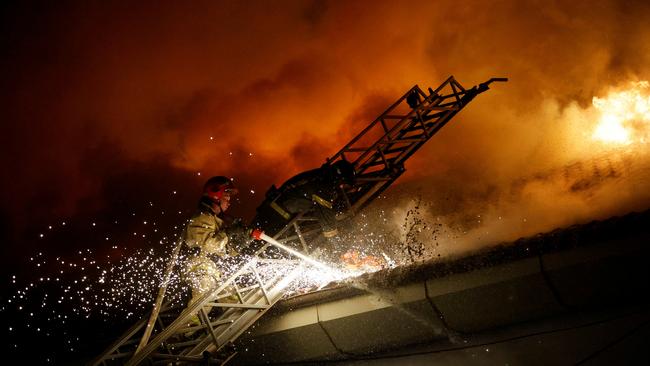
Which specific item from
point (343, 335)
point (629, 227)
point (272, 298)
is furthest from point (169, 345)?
point (629, 227)

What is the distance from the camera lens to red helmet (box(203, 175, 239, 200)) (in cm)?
660

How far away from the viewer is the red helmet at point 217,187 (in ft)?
21.6

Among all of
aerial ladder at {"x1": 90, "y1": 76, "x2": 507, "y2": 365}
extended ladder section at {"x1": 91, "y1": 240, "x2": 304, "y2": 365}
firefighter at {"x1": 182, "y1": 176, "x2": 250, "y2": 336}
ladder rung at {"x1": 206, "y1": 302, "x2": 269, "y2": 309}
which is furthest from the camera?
firefighter at {"x1": 182, "y1": 176, "x2": 250, "y2": 336}

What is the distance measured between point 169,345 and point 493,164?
12.5m

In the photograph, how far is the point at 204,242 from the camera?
6098 mm

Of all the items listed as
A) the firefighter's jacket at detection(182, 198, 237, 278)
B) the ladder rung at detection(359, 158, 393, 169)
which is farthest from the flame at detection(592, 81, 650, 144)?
the firefighter's jacket at detection(182, 198, 237, 278)

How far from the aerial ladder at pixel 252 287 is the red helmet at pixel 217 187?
42.6 inches

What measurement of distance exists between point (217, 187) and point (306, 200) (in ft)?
6.18

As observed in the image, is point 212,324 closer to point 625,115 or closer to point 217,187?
point 217,187

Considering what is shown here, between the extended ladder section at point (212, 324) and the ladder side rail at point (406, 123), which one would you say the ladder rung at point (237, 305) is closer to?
the extended ladder section at point (212, 324)

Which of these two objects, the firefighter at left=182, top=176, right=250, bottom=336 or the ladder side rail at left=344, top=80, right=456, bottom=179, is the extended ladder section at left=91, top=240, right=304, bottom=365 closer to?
the firefighter at left=182, top=176, right=250, bottom=336

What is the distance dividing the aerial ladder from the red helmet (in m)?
1.08

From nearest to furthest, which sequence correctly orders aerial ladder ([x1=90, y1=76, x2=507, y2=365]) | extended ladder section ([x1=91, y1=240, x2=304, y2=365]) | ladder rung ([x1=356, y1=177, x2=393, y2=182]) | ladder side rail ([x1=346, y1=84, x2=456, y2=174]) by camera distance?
extended ladder section ([x1=91, y1=240, x2=304, y2=365])
aerial ladder ([x1=90, y1=76, x2=507, y2=365])
ladder rung ([x1=356, y1=177, x2=393, y2=182])
ladder side rail ([x1=346, y1=84, x2=456, y2=174])

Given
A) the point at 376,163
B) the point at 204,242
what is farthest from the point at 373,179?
the point at 204,242
